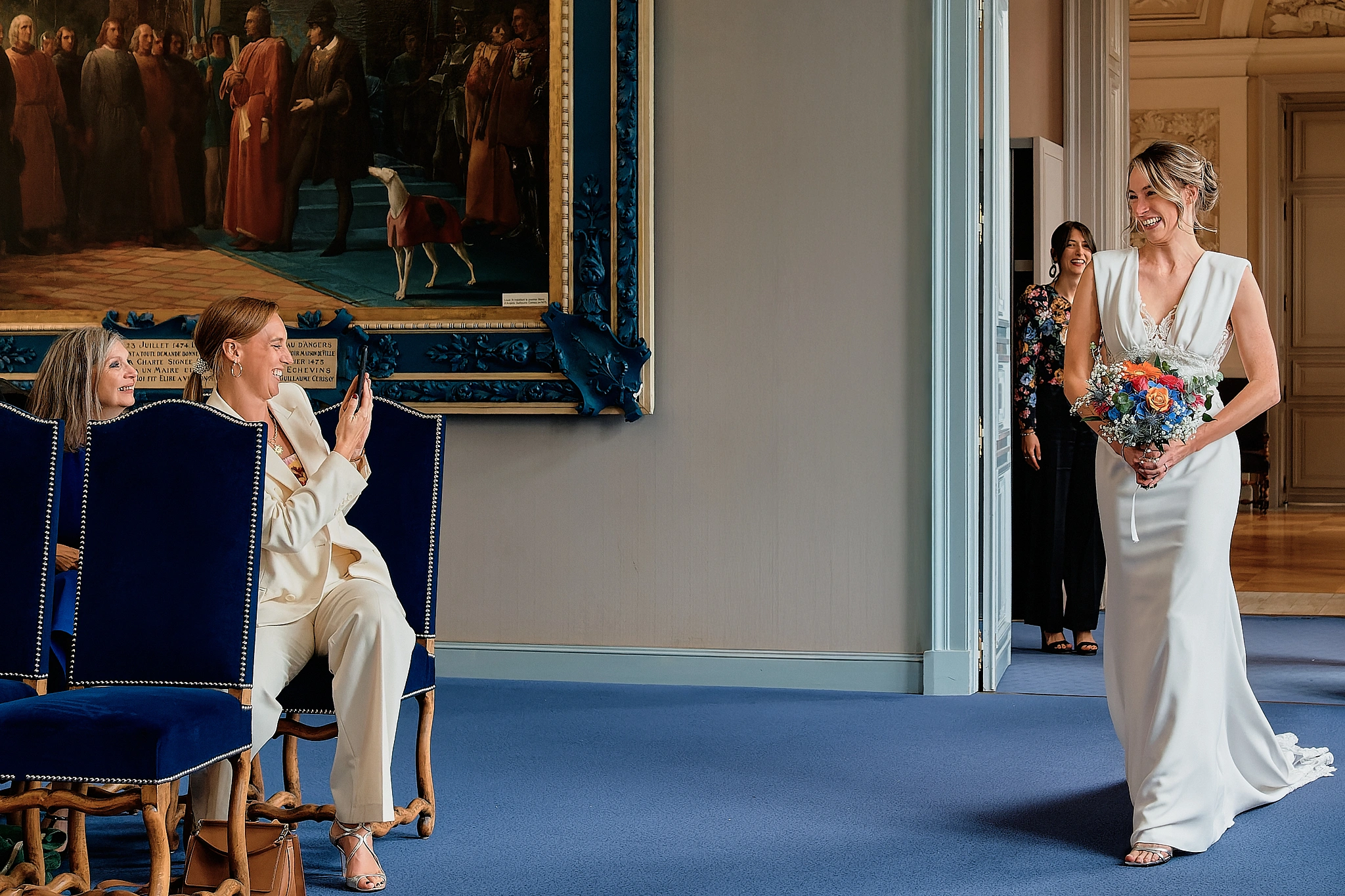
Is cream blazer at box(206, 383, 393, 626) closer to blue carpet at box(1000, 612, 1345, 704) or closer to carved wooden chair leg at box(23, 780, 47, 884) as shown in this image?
carved wooden chair leg at box(23, 780, 47, 884)

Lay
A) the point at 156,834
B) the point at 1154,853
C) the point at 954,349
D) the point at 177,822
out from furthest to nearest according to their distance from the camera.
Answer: the point at 954,349, the point at 177,822, the point at 1154,853, the point at 156,834

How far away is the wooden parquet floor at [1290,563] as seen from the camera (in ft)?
24.2

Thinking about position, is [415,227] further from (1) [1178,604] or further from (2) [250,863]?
(1) [1178,604]

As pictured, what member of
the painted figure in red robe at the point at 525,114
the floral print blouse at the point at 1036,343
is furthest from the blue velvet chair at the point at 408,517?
the floral print blouse at the point at 1036,343

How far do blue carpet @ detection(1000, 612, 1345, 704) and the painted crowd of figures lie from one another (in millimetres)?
2685

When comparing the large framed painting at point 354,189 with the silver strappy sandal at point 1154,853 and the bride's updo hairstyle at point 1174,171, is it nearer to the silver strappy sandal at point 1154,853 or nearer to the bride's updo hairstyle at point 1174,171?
the bride's updo hairstyle at point 1174,171

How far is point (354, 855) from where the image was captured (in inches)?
122

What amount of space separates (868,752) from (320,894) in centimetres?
191

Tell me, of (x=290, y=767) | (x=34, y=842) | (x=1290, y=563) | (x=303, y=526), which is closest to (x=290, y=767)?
(x=290, y=767)

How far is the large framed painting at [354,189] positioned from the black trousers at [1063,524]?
6.18ft

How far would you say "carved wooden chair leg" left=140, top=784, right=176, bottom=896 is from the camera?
267cm

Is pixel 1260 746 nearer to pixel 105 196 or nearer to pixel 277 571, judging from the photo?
pixel 277 571

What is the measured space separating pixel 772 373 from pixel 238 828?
3.04 m

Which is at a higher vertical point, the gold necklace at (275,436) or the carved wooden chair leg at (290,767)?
the gold necklace at (275,436)
